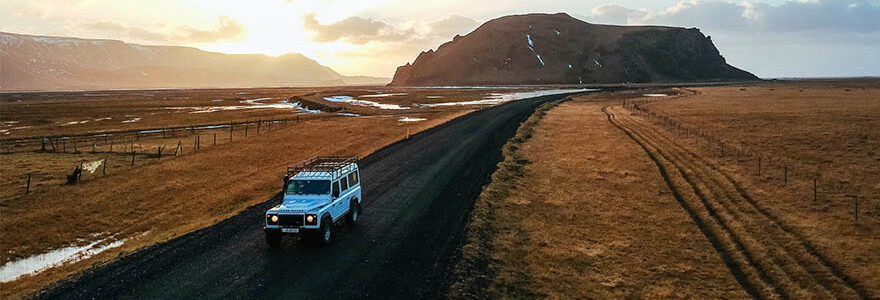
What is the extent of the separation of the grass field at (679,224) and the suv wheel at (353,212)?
16.6 ft

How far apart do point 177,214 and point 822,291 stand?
26.1 meters

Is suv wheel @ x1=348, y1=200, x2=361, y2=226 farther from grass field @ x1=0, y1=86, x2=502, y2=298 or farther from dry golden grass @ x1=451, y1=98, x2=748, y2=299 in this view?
grass field @ x1=0, y1=86, x2=502, y2=298

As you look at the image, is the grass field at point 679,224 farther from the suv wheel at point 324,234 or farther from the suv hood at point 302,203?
the suv hood at point 302,203

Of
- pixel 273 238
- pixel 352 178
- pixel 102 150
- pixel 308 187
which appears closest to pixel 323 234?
pixel 273 238

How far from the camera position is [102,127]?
2625 inches

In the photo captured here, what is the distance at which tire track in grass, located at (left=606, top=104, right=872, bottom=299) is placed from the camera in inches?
549

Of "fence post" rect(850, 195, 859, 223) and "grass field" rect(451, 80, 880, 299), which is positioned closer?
"grass field" rect(451, 80, 880, 299)

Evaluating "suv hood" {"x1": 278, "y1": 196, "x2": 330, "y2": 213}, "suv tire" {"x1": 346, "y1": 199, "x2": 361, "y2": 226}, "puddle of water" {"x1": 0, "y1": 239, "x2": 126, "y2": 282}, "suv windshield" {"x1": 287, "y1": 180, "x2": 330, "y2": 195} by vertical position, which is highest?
"suv windshield" {"x1": 287, "y1": 180, "x2": 330, "y2": 195}

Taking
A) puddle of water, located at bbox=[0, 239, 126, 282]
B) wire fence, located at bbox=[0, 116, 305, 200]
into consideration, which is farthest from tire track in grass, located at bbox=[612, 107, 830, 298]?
wire fence, located at bbox=[0, 116, 305, 200]

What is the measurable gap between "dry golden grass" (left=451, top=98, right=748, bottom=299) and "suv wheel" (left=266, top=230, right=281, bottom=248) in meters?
6.64

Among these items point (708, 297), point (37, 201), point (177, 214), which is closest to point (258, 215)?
point (177, 214)

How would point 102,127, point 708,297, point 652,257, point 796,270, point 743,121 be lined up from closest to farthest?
point 708,297 < point 796,270 < point 652,257 < point 743,121 < point 102,127

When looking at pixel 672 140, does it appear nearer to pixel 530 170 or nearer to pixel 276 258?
pixel 530 170

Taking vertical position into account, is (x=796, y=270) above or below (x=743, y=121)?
below
